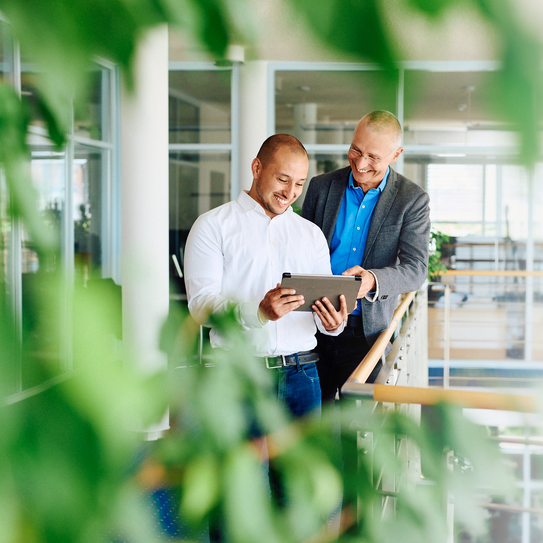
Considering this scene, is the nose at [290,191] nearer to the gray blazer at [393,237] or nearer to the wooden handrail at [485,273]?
the gray blazer at [393,237]

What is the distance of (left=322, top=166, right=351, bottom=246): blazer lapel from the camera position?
2248 millimetres

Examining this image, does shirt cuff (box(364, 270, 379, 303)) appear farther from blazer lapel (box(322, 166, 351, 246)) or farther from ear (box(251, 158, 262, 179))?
ear (box(251, 158, 262, 179))

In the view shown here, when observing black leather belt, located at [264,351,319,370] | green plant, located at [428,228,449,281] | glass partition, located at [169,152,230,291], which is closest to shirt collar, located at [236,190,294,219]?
black leather belt, located at [264,351,319,370]

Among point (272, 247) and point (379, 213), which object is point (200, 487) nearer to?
point (272, 247)

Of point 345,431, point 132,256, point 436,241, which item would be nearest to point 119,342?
point 132,256

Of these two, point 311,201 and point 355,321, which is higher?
point 311,201

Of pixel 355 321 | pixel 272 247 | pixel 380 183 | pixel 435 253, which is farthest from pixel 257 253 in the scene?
pixel 435 253

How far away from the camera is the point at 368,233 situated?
7.20 feet

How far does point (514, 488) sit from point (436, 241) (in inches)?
223

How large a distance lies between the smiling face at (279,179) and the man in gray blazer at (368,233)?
0.39 metres

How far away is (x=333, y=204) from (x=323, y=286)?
0.67 metres

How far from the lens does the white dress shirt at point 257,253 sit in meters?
1.71

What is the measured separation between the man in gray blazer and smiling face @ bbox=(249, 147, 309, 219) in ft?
1.27

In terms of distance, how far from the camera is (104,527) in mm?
222
